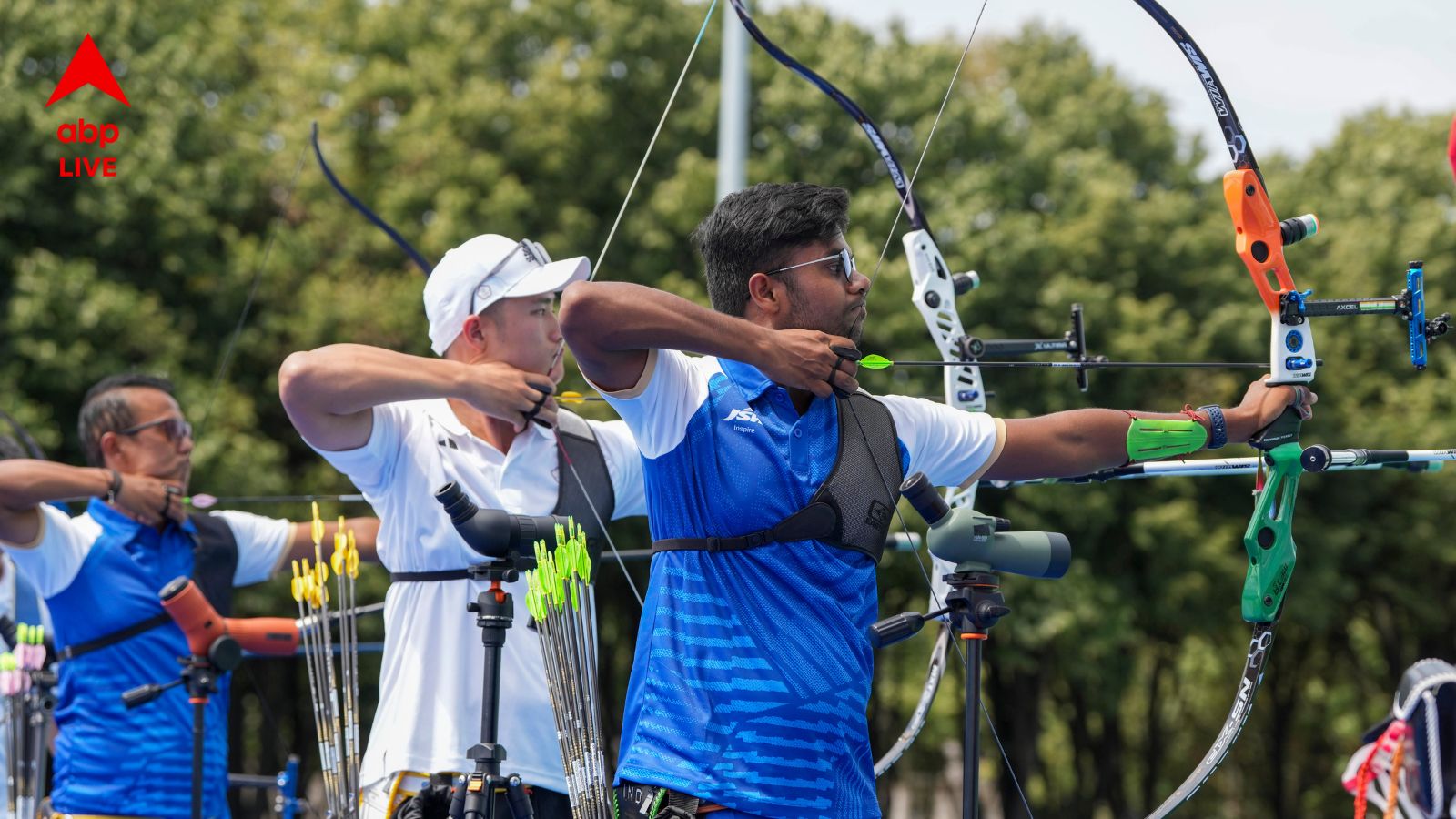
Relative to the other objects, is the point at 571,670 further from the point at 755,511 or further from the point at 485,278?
the point at 485,278

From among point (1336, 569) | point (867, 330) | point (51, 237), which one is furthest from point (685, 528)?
point (1336, 569)

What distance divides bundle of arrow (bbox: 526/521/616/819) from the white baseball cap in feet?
2.28

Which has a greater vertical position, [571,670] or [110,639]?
[110,639]

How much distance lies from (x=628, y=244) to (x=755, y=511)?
41.0ft

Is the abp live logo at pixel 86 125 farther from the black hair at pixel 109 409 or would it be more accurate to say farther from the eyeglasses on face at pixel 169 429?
the eyeglasses on face at pixel 169 429

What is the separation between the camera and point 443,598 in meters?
3.04

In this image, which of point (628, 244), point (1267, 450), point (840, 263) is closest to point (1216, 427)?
point (1267, 450)

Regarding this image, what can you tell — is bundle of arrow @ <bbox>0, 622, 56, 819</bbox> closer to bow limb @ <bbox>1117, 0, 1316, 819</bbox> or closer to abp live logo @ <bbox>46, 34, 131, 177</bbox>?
bow limb @ <bbox>1117, 0, 1316, 819</bbox>

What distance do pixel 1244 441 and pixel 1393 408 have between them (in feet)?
43.7

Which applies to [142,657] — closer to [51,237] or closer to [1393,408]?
[51,237]

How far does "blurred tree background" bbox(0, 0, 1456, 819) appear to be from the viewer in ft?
42.2

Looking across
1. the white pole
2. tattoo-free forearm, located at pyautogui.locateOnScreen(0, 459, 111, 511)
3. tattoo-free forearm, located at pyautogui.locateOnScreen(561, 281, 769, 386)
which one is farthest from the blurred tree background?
tattoo-free forearm, located at pyautogui.locateOnScreen(561, 281, 769, 386)

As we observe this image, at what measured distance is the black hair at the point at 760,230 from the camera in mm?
2566

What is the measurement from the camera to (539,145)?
14992mm
